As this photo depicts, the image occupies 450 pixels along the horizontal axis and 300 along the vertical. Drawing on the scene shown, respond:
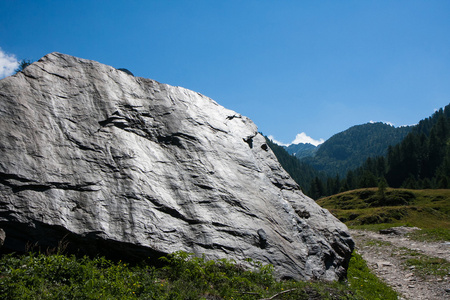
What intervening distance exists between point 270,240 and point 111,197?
6488mm

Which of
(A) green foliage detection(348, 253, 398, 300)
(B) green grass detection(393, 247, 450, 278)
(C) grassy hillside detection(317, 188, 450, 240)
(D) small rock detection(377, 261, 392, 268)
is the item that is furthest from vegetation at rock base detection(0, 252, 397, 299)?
(C) grassy hillside detection(317, 188, 450, 240)

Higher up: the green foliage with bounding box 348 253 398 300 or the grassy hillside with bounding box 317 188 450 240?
the grassy hillside with bounding box 317 188 450 240

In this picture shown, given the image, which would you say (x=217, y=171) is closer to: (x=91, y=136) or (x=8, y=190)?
(x=91, y=136)

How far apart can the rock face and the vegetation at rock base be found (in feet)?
2.14

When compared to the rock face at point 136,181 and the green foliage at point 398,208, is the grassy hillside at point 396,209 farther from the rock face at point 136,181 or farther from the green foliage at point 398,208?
the rock face at point 136,181

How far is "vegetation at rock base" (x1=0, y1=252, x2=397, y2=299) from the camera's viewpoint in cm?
732

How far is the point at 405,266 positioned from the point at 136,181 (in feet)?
58.5

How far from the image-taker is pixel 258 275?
10047 mm

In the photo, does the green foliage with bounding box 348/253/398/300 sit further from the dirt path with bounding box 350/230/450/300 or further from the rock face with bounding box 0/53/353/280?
the rock face with bounding box 0/53/353/280

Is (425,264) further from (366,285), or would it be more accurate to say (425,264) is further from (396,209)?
(396,209)

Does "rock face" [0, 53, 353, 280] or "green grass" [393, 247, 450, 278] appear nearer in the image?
"rock face" [0, 53, 353, 280]

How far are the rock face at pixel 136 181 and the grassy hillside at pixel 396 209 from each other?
2112 cm

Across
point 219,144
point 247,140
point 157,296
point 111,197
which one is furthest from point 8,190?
point 247,140

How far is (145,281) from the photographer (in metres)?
8.45
